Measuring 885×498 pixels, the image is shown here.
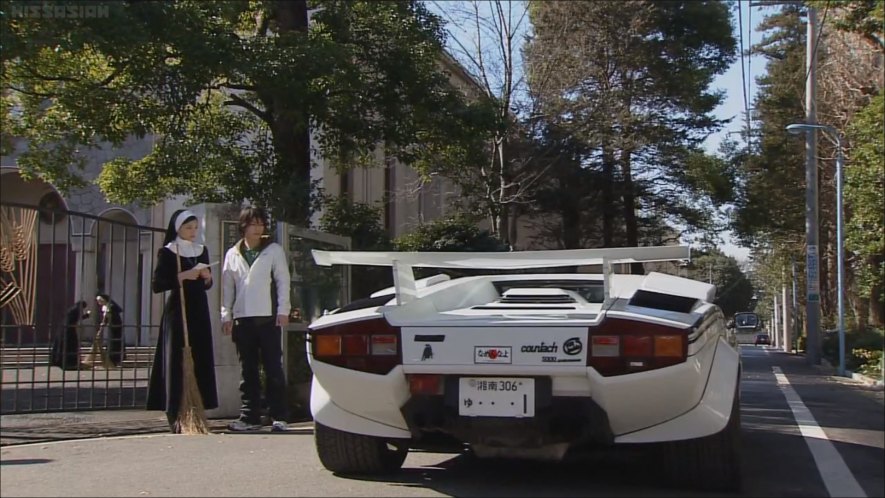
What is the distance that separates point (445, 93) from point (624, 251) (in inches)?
313

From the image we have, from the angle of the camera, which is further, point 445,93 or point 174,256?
point 445,93

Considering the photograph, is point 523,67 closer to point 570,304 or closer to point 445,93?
point 445,93

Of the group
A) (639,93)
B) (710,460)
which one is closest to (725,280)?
(639,93)

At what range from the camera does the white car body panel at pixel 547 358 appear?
14.3 ft

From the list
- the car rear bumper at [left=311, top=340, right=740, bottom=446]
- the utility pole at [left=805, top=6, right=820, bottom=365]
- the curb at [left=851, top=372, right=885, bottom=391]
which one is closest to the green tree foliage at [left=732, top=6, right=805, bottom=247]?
the utility pole at [left=805, top=6, right=820, bottom=365]

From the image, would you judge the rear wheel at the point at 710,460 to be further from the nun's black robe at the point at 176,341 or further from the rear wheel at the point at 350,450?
the nun's black robe at the point at 176,341

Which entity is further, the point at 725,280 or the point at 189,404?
the point at 725,280

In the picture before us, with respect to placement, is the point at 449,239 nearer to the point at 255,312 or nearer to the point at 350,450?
the point at 255,312

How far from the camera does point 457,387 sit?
4.55 metres

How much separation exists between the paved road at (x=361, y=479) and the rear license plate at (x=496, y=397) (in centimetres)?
60

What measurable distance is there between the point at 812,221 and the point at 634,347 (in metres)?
20.9

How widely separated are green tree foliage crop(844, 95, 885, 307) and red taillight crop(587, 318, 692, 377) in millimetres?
16178

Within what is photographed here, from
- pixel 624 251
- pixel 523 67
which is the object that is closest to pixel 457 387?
pixel 624 251

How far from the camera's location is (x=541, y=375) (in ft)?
14.5
